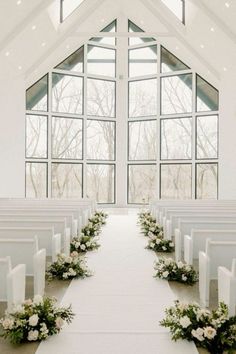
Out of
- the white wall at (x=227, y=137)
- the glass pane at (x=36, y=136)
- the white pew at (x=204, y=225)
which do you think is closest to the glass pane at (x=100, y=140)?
the glass pane at (x=36, y=136)

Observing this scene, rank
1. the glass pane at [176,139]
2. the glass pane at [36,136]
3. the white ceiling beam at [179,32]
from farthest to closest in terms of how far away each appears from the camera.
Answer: the glass pane at [176,139], the glass pane at [36,136], the white ceiling beam at [179,32]

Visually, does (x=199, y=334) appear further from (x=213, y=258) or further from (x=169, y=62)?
(x=169, y=62)

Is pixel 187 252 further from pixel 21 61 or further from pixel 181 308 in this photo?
pixel 21 61

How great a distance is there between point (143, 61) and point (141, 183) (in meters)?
4.56

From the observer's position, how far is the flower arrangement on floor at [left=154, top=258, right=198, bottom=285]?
13.1 feet

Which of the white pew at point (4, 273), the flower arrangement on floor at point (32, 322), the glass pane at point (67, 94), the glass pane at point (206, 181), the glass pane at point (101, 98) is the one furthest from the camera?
the glass pane at point (101, 98)

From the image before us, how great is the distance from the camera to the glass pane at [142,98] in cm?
1473

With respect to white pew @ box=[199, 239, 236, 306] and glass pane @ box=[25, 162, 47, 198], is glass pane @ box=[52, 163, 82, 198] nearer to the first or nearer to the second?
glass pane @ box=[25, 162, 47, 198]

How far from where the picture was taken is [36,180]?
13961 mm

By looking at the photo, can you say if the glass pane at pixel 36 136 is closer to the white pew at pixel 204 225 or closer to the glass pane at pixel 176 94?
the glass pane at pixel 176 94

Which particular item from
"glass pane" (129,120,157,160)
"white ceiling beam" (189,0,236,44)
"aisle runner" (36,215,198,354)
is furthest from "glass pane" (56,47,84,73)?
"aisle runner" (36,215,198,354)

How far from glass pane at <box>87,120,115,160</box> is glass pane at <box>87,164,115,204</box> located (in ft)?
1.33

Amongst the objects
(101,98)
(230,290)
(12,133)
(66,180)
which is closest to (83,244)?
(230,290)

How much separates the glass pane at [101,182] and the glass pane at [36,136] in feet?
5.99
